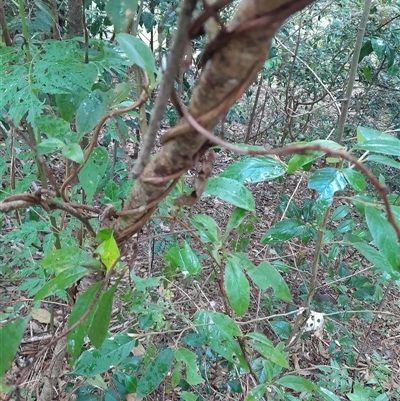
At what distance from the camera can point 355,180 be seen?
1.82 feet

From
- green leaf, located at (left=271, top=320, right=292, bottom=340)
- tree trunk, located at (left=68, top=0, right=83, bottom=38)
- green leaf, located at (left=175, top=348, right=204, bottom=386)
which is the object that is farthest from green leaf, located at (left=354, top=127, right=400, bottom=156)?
Answer: tree trunk, located at (left=68, top=0, right=83, bottom=38)

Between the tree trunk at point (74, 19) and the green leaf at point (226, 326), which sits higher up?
the tree trunk at point (74, 19)

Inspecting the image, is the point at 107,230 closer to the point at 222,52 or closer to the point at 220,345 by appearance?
the point at 222,52

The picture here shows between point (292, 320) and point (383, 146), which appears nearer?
point (383, 146)

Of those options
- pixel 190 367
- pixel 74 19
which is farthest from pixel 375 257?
pixel 74 19

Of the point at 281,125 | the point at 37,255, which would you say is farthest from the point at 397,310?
the point at 37,255

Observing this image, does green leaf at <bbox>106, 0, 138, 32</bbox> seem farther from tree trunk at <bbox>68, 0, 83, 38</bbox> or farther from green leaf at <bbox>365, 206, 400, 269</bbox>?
tree trunk at <bbox>68, 0, 83, 38</bbox>

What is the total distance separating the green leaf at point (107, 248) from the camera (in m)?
0.42

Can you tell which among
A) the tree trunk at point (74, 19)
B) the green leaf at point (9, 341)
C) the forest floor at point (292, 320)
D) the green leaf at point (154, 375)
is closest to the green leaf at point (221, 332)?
the green leaf at point (154, 375)

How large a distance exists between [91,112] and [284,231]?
0.48 m

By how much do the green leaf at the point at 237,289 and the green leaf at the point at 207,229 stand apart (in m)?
0.05

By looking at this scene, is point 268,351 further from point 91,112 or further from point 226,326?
point 91,112

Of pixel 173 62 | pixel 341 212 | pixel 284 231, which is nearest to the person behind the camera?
pixel 173 62

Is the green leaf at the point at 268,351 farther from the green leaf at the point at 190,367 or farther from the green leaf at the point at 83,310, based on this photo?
the green leaf at the point at 83,310
